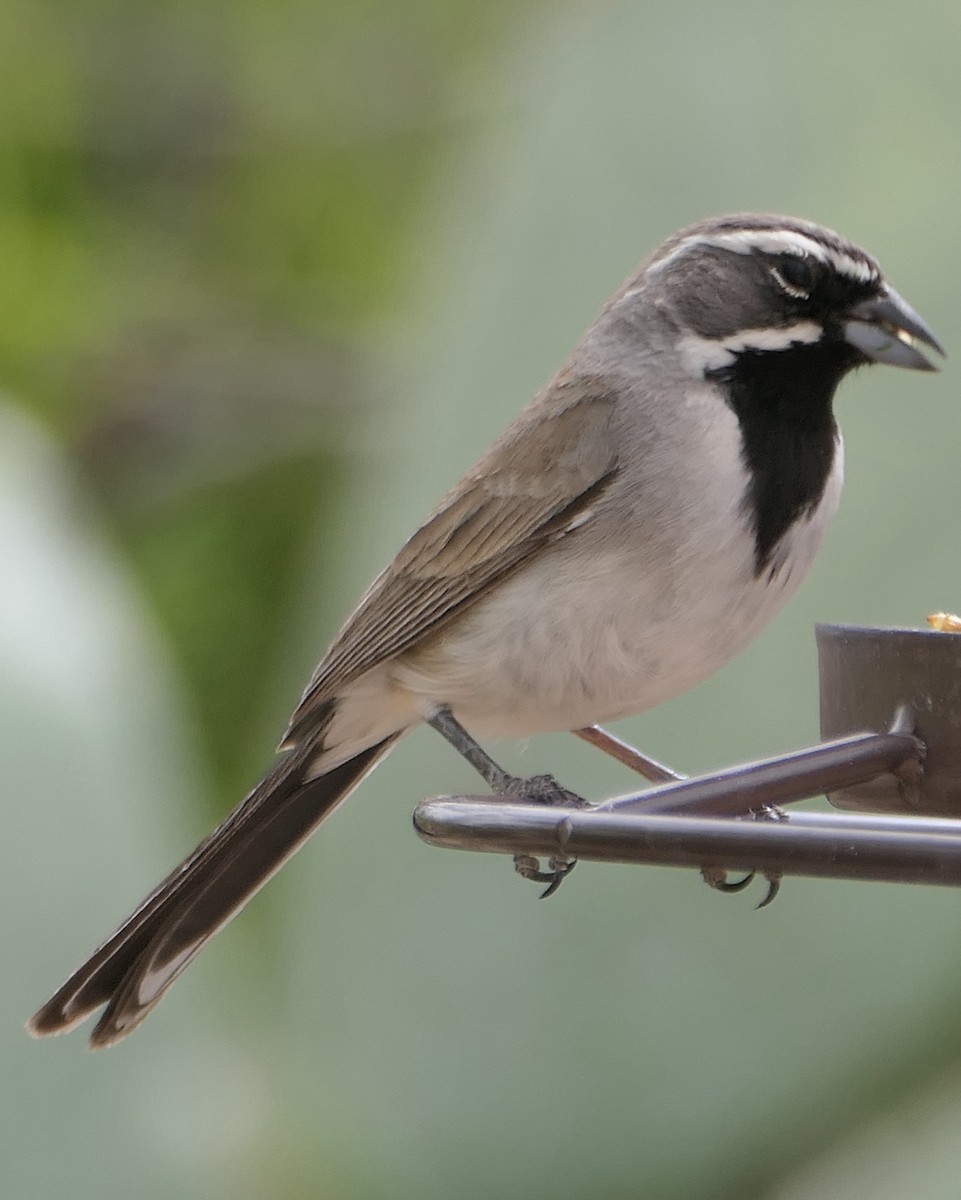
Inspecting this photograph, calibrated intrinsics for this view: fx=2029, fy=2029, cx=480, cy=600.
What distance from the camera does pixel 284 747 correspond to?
13.8ft

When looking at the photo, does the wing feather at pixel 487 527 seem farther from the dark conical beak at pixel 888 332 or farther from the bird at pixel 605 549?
the dark conical beak at pixel 888 332

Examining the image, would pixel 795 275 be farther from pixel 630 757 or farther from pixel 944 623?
pixel 630 757

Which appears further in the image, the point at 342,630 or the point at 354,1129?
the point at 354,1129

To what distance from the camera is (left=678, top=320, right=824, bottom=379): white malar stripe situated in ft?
12.3

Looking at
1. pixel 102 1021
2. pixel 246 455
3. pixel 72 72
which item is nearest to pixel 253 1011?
pixel 102 1021

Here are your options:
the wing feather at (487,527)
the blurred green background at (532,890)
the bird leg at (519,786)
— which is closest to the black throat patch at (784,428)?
the wing feather at (487,527)

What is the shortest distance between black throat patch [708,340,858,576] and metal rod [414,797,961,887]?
1.14 meters

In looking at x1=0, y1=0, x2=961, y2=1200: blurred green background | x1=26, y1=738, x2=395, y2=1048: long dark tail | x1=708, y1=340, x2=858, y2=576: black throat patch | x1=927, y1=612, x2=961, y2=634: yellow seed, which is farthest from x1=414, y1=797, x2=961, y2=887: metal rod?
x1=0, y1=0, x2=961, y2=1200: blurred green background

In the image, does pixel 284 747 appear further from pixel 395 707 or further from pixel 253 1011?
pixel 253 1011

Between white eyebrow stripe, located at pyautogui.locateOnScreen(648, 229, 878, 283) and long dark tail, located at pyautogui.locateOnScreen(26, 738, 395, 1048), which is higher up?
white eyebrow stripe, located at pyautogui.locateOnScreen(648, 229, 878, 283)

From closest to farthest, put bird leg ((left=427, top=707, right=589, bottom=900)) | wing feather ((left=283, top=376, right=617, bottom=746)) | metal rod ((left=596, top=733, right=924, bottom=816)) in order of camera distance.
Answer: metal rod ((left=596, top=733, right=924, bottom=816))
bird leg ((left=427, top=707, right=589, bottom=900))
wing feather ((left=283, top=376, right=617, bottom=746))

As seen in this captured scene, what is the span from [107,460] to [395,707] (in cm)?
298

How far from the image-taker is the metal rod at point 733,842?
7.48ft

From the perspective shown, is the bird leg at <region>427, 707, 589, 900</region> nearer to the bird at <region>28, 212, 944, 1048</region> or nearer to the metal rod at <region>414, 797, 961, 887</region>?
the bird at <region>28, 212, 944, 1048</region>
